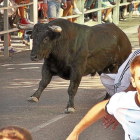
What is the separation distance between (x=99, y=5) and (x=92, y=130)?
13.1m

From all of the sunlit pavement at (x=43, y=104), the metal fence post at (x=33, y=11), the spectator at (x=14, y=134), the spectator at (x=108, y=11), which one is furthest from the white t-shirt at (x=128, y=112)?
the spectator at (x=108, y=11)

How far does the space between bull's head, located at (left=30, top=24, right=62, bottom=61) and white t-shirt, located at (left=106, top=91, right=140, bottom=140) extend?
4.27 m

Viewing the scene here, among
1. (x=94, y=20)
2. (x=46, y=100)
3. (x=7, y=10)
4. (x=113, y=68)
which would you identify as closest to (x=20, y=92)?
(x=46, y=100)

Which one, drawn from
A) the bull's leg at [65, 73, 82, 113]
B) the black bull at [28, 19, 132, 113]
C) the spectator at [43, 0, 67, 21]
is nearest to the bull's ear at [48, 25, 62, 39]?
the black bull at [28, 19, 132, 113]

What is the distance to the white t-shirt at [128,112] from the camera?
4.23 metres

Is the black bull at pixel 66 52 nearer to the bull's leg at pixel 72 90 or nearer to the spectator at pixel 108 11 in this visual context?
the bull's leg at pixel 72 90

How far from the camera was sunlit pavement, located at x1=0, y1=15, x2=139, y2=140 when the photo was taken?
303 inches

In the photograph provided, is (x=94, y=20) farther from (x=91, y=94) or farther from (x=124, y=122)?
(x=124, y=122)

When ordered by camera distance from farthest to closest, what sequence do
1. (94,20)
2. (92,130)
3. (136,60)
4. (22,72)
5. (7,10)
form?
1. (94,20)
2. (7,10)
3. (22,72)
4. (92,130)
5. (136,60)

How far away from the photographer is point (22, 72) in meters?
12.5

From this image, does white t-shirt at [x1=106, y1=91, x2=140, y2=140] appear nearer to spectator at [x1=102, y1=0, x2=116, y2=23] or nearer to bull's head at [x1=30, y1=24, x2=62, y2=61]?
bull's head at [x1=30, y1=24, x2=62, y2=61]

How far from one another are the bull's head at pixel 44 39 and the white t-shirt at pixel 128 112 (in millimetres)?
4267

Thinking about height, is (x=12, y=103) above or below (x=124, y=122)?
below

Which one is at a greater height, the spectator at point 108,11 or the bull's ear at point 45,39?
the bull's ear at point 45,39
